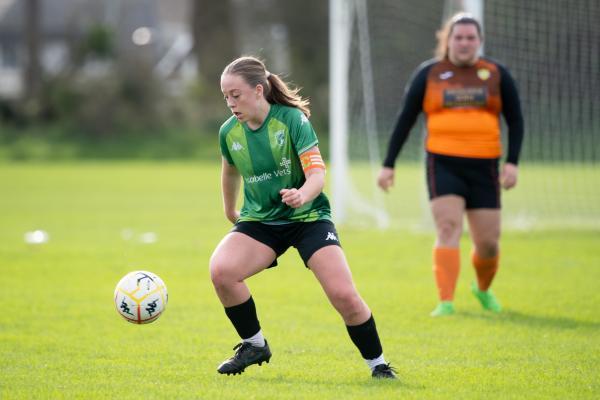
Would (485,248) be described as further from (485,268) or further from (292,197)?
(292,197)

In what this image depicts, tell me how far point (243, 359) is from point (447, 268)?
2738 millimetres

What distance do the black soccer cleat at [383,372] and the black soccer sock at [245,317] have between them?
755 millimetres

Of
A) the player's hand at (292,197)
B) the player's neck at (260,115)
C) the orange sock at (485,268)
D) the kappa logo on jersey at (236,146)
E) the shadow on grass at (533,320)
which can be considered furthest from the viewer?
the orange sock at (485,268)

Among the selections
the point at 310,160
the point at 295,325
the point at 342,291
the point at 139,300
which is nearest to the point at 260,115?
the point at 310,160

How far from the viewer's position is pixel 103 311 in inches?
328

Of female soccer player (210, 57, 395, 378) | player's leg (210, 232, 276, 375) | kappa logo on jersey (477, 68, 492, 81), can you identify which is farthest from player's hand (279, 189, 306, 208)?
kappa logo on jersey (477, 68, 492, 81)

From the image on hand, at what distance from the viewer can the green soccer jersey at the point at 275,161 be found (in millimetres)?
5758

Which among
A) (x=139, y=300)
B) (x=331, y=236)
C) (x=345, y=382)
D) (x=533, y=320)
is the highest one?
(x=331, y=236)

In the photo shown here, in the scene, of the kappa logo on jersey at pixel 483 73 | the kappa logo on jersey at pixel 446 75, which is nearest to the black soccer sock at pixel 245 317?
the kappa logo on jersey at pixel 446 75

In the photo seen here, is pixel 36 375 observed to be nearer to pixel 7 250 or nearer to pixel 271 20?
pixel 7 250

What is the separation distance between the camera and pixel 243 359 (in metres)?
5.86

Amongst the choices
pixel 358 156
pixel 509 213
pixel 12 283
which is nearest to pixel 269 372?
pixel 12 283

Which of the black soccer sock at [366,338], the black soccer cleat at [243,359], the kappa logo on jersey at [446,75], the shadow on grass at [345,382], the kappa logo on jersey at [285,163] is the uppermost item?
the kappa logo on jersey at [446,75]

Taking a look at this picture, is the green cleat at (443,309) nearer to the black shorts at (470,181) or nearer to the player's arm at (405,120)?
the black shorts at (470,181)
